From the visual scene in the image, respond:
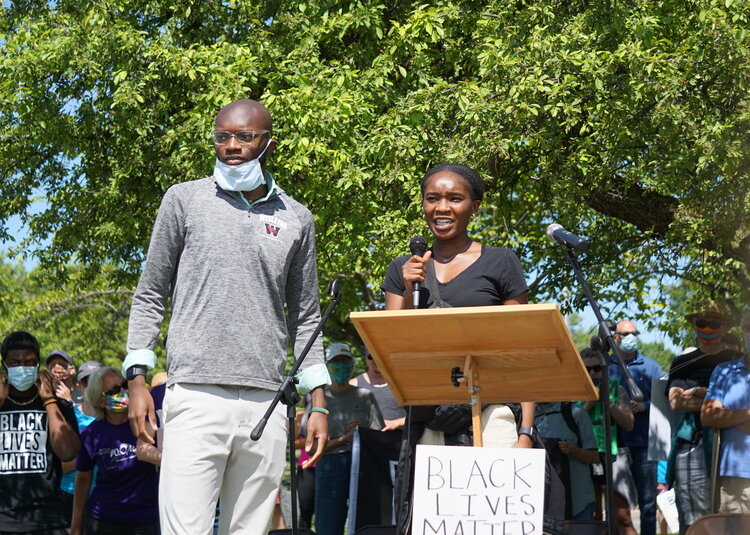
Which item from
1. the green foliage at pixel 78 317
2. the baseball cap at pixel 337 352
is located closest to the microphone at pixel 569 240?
the baseball cap at pixel 337 352

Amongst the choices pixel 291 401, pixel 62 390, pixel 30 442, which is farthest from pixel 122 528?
pixel 62 390

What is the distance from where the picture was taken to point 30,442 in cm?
776

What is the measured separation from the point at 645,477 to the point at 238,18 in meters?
7.49

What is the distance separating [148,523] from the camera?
7.79 meters

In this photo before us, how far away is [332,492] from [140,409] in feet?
19.5

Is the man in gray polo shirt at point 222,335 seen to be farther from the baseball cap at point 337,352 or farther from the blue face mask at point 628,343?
the blue face mask at point 628,343

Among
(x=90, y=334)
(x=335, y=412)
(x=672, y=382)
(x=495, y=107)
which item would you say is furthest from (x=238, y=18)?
(x=90, y=334)

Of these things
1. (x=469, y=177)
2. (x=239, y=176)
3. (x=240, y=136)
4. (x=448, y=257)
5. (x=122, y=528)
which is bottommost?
(x=122, y=528)

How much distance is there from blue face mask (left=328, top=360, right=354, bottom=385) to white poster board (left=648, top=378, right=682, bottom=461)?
2.84 meters

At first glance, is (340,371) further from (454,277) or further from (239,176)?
(239,176)

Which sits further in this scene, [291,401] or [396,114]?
[396,114]

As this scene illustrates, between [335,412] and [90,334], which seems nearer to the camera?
[335,412]

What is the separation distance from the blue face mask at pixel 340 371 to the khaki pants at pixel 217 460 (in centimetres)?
626

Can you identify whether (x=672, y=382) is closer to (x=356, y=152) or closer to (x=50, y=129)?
(x=356, y=152)
